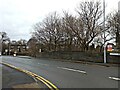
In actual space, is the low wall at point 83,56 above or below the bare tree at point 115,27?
below

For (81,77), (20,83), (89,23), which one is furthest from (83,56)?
(20,83)

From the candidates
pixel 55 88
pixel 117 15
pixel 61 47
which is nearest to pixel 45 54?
pixel 61 47

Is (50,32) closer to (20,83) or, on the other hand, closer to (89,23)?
(89,23)

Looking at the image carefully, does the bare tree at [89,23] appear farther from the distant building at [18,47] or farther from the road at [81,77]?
the distant building at [18,47]

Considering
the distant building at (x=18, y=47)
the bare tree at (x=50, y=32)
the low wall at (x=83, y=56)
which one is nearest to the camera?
the low wall at (x=83, y=56)

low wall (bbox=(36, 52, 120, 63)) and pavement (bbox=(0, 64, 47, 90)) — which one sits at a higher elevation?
low wall (bbox=(36, 52, 120, 63))

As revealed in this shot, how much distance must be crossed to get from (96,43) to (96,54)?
487 inches

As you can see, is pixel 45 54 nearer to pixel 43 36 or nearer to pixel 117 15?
pixel 43 36

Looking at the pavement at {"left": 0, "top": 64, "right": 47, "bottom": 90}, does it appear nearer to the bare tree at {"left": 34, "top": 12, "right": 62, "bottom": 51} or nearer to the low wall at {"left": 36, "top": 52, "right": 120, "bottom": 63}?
the low wall at {"left": 36, "top": 52, "right": 120, "bottom": 63}

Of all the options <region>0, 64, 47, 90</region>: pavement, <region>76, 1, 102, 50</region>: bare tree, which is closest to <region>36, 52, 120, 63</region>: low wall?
<region>76, 1, 102, 50</region>: bare tree

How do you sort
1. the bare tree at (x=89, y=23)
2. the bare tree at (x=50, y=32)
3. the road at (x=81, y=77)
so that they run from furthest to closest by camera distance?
the bare tree at (x=50, y=32) < the bare tree at (x=89, y=23) < the road at (x=81, y=77)

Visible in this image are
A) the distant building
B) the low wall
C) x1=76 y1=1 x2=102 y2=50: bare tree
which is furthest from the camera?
the distant building

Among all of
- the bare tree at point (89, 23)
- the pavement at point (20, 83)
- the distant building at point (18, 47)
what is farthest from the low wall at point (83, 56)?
the distant building at point (18, 47)

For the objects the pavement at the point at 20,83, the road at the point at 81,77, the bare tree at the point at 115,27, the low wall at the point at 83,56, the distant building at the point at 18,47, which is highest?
the bare tree at the point at 115,27
